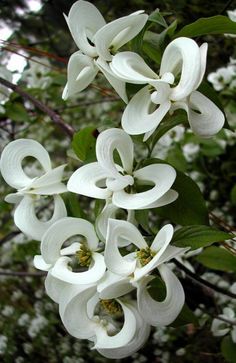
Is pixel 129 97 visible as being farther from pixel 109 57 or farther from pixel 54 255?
pixel 54 255

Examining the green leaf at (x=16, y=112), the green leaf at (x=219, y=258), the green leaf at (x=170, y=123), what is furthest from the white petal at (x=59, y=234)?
the green leaf at (x=16, y=112)

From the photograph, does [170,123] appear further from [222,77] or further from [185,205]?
[222,77]

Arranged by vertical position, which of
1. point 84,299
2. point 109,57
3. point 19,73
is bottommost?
point 19,73

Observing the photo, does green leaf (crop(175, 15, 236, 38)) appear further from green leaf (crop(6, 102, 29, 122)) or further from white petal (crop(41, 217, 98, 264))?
green leaf (crop(6, 102, 29, 122))

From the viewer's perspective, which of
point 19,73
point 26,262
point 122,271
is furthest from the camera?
point 26,262

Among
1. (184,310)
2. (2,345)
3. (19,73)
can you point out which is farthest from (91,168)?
(2,345)

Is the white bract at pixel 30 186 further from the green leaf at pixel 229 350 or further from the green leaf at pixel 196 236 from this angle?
the green leaf at pixel 229 350

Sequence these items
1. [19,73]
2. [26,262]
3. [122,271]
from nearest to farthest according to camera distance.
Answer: [122,271]
[19,73]
[26,262]

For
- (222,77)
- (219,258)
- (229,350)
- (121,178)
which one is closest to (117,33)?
(121,178)
